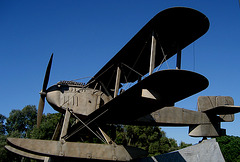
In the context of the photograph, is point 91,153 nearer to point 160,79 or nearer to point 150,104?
point 150,104

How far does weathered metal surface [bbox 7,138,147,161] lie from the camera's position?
9.35 metres

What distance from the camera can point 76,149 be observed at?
33.1 feet

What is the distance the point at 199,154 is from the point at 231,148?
31966 millimetres

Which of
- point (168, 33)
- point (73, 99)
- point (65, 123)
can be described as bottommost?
point (65, 123)

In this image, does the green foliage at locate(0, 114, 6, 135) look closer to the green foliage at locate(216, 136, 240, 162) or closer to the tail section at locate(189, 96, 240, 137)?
the green foliage at locate(216, 136, 240, 162)

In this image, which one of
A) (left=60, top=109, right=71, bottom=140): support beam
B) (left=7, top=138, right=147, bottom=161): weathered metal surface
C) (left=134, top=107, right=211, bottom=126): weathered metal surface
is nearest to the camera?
(left=7, top=138, right=147, bottom=161): weathered metal surface

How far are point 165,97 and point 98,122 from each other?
4506 mm

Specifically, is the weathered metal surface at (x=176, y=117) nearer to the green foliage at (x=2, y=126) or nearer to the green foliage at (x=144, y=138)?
the green foliage at (x=144, y=138)

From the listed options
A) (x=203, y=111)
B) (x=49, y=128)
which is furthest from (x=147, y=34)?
(x=49, y=128)

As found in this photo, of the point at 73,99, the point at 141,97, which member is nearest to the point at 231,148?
the point at 73,99

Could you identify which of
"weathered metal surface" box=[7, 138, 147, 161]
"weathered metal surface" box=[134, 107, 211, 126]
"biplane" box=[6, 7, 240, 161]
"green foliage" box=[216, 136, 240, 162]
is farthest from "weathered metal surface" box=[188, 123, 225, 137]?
"green foliage" box=[216, 136, 240, 162]

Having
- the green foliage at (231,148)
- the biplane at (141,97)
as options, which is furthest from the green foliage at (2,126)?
the biplane at (141,97)

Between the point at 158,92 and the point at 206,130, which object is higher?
the point at 158,92

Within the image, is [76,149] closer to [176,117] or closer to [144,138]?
[176,117]
